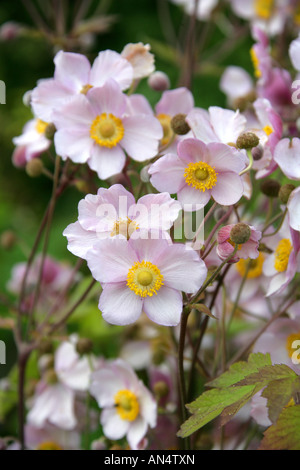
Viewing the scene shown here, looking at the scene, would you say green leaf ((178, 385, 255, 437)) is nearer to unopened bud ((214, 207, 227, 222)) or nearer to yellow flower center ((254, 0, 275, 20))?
unopened bud ((214, 207, 227, 222))

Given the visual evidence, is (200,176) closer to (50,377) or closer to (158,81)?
(158,81)

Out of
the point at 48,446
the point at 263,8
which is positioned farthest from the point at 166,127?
the point at 263,8

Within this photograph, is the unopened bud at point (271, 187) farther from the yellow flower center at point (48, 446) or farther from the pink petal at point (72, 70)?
the yellow flower center at point (48, 446)

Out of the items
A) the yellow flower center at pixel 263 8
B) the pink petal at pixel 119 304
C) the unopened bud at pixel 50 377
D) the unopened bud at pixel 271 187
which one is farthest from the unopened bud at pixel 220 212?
the yellow flower center at pixel 263 8

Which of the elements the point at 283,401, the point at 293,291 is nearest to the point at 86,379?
the point at 293,291

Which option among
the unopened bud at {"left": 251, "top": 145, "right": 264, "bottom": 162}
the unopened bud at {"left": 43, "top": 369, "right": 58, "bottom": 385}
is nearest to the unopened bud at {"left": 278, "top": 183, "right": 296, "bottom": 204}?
the unopened bud at {"left": 251, "top": 145, "right": 264, "bottom": 162}
